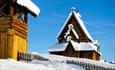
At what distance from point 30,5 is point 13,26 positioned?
2.27m

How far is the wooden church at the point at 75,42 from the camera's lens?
51781 mm

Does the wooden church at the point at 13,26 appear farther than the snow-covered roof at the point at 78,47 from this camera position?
No

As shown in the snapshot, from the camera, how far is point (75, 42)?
52.7m

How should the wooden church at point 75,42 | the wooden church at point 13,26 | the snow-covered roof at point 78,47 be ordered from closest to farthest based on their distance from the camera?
the wooden church at point 13,26 < the snow-covered roof at point 78,47 < the wooden church at point 75,42

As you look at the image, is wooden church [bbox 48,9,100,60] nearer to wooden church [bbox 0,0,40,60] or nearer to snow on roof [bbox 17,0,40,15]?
snow on roof [bbox 17,0,40,15]

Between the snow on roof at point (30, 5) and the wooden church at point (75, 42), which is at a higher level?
the snow on roof at point (30, 5)

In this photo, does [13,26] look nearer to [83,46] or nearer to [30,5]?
[30,5]

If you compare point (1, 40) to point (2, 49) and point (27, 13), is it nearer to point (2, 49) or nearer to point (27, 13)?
point (2, 49)

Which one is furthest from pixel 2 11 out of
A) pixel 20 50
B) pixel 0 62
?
pixel 0 62

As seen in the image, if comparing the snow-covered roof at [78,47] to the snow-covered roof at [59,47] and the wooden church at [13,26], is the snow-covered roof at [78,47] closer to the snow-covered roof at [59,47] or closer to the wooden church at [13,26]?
the snow-covered roof at [59,47]

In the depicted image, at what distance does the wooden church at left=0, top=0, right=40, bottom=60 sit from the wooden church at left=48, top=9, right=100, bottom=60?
25926mm

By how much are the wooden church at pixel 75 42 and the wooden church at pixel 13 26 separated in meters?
25.9

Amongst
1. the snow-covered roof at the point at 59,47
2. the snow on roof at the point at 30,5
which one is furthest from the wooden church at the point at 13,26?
the snow-covered roof at the point at 59,47

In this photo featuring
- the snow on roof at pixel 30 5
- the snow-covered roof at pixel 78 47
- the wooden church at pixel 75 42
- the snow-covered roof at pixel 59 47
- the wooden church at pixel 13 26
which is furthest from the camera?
the snow-covered roof at pixel 59 47
